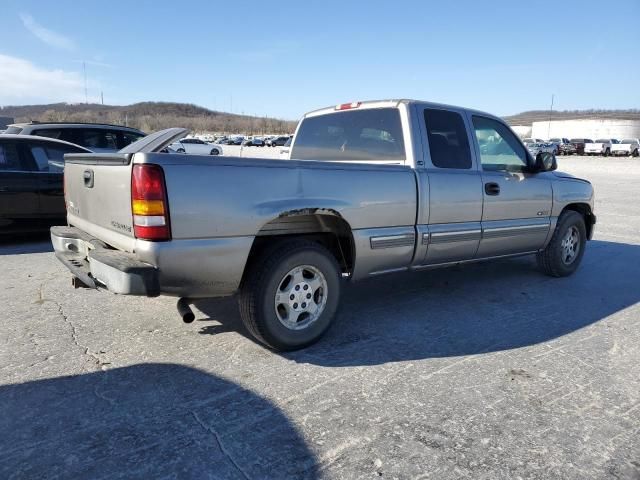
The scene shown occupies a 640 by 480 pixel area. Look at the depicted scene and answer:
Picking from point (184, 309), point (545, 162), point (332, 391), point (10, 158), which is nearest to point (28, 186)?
point (10, 158)

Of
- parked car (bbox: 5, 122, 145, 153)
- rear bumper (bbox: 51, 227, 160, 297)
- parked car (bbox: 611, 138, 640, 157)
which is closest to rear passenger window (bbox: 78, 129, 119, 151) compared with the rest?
parked car (bbox: 5, 122, 145, 153)

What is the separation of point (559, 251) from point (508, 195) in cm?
135

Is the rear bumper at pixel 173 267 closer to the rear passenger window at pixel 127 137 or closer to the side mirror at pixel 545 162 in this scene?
the side mirror at pixel 545 162

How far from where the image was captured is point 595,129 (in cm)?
8638

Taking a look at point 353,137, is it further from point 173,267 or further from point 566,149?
point 566,149

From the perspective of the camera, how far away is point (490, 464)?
239cm

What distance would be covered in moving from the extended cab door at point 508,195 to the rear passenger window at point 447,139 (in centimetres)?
21

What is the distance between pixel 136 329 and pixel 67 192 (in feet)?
4.52

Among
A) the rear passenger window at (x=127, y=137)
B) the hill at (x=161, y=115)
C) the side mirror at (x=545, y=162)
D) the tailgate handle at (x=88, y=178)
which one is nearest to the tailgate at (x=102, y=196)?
the tailgate handle at (x=88, y=178)

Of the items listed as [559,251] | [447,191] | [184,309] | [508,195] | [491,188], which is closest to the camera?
[184,309]

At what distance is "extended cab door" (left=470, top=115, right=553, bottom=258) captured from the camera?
480 cm

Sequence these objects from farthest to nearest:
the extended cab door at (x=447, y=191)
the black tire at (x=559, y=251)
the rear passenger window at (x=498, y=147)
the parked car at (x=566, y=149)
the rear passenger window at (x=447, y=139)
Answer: the parked car at (x=566, y=149) < the black tire at (x=559, y=251) < the rear passenger window at (x=498, y=147) < the rear passenger window at (x=447, y=139) < the extended cab door at (x=447, y=191)

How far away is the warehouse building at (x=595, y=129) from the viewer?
3297 inches

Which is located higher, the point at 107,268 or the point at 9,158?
the point at 9,158
